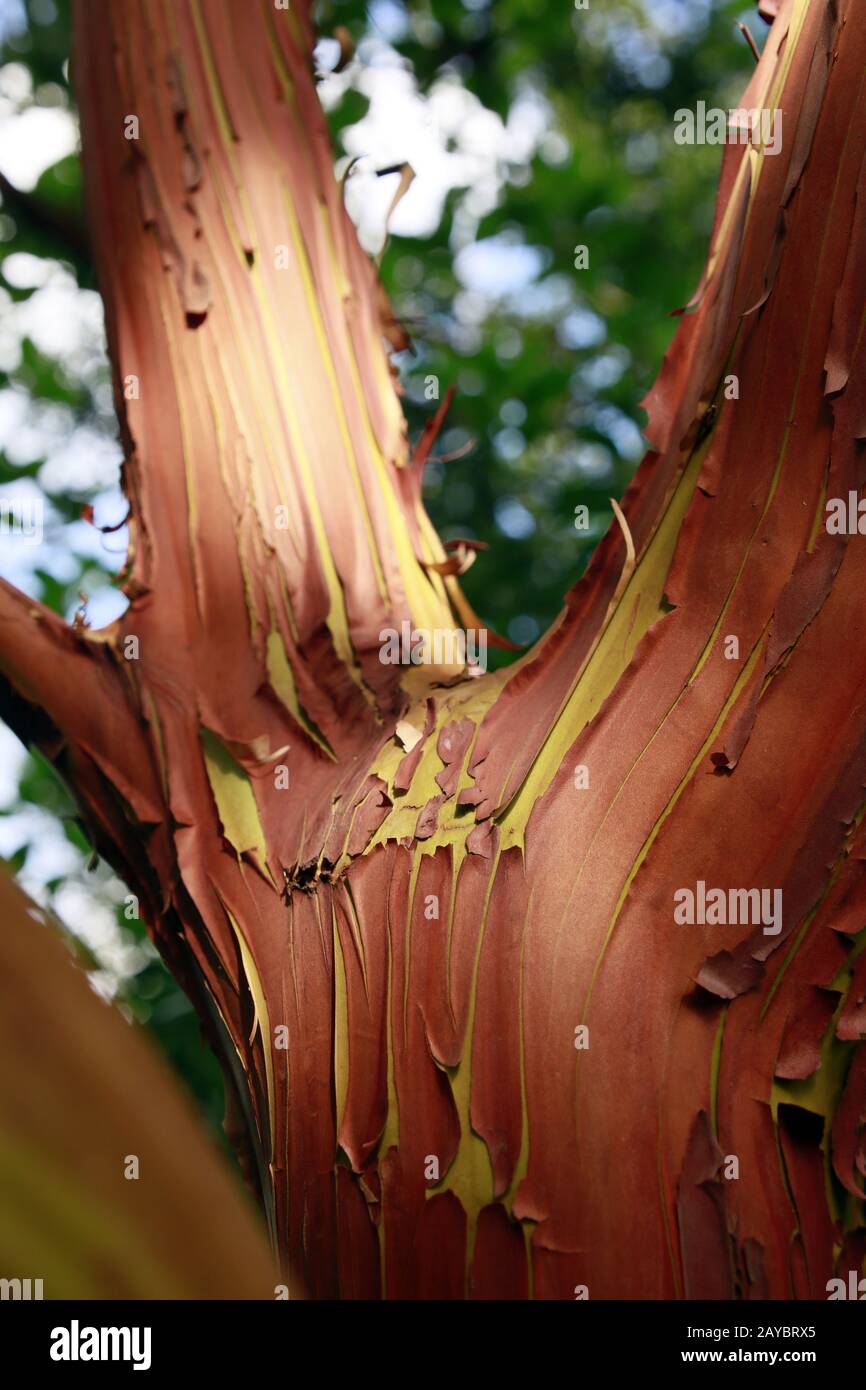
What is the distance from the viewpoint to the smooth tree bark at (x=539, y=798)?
1.64 feet

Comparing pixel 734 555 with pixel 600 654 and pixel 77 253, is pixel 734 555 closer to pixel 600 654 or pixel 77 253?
pixel 600 654

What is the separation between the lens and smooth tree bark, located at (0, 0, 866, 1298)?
0.50 meters

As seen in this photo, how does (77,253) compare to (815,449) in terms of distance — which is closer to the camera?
(815,449)

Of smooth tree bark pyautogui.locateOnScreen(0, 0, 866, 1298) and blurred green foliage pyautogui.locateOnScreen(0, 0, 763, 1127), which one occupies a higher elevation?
blurred green foliage pyautogui.locateOnScreen(0, 0, 763, 1127)

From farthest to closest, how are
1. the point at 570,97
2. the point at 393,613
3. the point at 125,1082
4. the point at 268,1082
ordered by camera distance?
1. the point at 570,97
2. the point at 393,613
3. the point at 268,1082
4. the point at 125,1082

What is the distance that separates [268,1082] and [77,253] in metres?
1.28

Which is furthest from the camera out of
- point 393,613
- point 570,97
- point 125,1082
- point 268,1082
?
point 570,97

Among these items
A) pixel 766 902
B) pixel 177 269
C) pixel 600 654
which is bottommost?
pixel 766 902

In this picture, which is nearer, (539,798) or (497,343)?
(539,798)

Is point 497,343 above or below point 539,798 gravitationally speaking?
above

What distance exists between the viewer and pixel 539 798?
1.88 ft

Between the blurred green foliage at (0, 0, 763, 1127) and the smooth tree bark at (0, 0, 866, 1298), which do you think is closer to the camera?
the smooth tree bark at (0, 0, 866, 1298)
